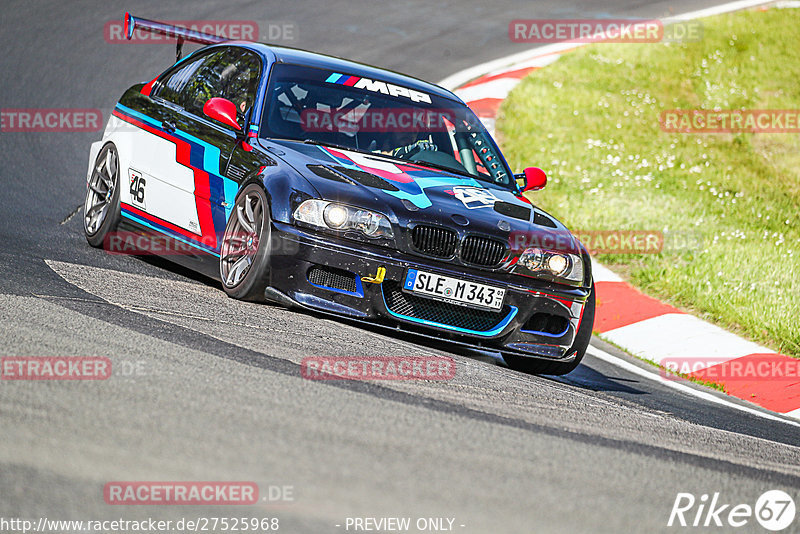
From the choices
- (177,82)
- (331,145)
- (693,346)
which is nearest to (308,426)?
(331,145)

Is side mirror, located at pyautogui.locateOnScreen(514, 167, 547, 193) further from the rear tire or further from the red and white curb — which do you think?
the red and white curb

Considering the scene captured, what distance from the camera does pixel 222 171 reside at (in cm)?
632

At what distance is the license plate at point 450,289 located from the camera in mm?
5629

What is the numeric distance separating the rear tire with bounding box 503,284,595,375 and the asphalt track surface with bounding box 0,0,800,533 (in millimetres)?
128

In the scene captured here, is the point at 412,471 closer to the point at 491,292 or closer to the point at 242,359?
the point at 242,359

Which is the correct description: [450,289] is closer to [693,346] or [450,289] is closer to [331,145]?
[331,145]

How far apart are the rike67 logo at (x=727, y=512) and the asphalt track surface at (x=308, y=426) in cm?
5

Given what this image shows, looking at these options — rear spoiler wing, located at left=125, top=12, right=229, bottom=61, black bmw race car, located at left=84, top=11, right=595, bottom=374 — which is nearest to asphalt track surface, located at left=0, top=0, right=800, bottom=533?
black bmw race car, located at left=84, top=11, right=595, bottom=374

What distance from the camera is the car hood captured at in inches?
226

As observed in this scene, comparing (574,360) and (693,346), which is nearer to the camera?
(574,360)

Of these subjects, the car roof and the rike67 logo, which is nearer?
the rike67 logo

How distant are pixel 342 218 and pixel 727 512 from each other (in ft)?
8.88

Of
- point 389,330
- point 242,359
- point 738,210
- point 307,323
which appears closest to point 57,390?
point 242,359

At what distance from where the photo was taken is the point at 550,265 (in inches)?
238
